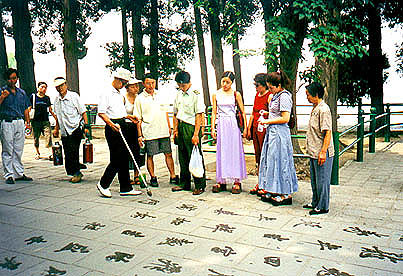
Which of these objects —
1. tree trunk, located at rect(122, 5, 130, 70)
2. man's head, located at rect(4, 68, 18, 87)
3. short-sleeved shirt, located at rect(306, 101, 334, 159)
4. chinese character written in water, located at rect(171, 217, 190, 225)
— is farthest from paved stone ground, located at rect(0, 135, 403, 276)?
tree trunk, located at rect(122, 5, 130, 70)

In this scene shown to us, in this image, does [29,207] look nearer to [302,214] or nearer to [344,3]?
[302,214]

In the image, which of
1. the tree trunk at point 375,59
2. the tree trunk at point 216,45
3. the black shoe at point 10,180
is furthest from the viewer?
the tree trunk at point 216,45

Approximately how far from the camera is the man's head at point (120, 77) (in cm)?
568

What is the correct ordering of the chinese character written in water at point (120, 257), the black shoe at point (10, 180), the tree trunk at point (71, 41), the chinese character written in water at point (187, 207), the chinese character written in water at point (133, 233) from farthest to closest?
the tree trunk at point (71, 41) → the black shoe at point (10, 180) → the chinese character written in water at point (187, 207) → the chinese character written in water at point (133, 233) → the chinese character written in water at point (120, 257)

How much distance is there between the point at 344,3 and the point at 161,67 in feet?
32.8

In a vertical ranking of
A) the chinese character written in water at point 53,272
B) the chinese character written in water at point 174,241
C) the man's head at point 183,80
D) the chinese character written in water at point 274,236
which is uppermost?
the man's head at point 183,80

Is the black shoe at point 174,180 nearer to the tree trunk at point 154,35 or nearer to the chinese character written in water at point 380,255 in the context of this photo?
the chinese character written in water at point 380,255

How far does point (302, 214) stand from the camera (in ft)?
16.1

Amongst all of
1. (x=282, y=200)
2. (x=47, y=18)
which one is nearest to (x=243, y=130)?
(x=282, y=200)

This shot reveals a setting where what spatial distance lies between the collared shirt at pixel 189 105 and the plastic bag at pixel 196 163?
0.42m

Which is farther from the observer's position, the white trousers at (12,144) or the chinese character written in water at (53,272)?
the white trousers at (12,144)

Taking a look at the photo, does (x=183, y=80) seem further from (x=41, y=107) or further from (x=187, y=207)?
(x=41, y=107)

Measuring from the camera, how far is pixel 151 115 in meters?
6.19

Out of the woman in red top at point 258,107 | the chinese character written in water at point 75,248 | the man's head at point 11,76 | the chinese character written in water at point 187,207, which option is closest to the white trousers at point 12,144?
the man's head at point 11,76
